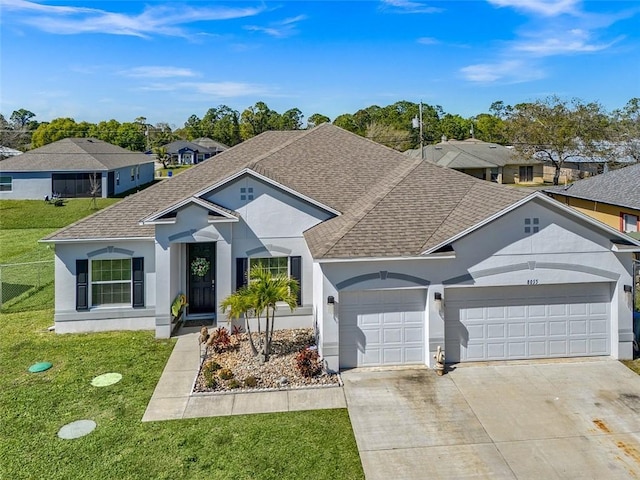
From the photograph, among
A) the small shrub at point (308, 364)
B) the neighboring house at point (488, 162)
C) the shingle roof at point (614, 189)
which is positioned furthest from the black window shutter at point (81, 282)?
the neighboring house at point (488, 162)

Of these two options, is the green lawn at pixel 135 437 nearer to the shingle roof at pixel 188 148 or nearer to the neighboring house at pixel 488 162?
the neighboring house at pixel 488 162

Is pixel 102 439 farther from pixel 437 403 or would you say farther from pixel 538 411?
pixel 538 411

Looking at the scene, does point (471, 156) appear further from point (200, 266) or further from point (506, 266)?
point (200, 266)

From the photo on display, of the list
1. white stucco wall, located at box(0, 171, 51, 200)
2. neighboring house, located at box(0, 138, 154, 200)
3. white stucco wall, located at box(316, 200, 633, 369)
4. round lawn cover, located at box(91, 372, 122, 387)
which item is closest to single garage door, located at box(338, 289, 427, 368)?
white stucco wall, located at box(316, 200, 633, 369)

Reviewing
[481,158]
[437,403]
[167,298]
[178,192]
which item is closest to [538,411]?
[437,403]

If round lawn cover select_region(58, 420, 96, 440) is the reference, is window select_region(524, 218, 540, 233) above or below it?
above

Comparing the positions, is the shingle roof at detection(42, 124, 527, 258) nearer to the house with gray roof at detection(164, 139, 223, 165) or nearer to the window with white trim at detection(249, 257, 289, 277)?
the window with white trim at detection(249, 257, 289, 277)

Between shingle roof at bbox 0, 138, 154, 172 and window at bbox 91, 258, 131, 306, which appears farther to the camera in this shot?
shingle roof at bbox 0, 138, 154, 172

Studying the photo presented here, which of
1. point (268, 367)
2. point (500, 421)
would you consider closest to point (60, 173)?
point (268, 367)
